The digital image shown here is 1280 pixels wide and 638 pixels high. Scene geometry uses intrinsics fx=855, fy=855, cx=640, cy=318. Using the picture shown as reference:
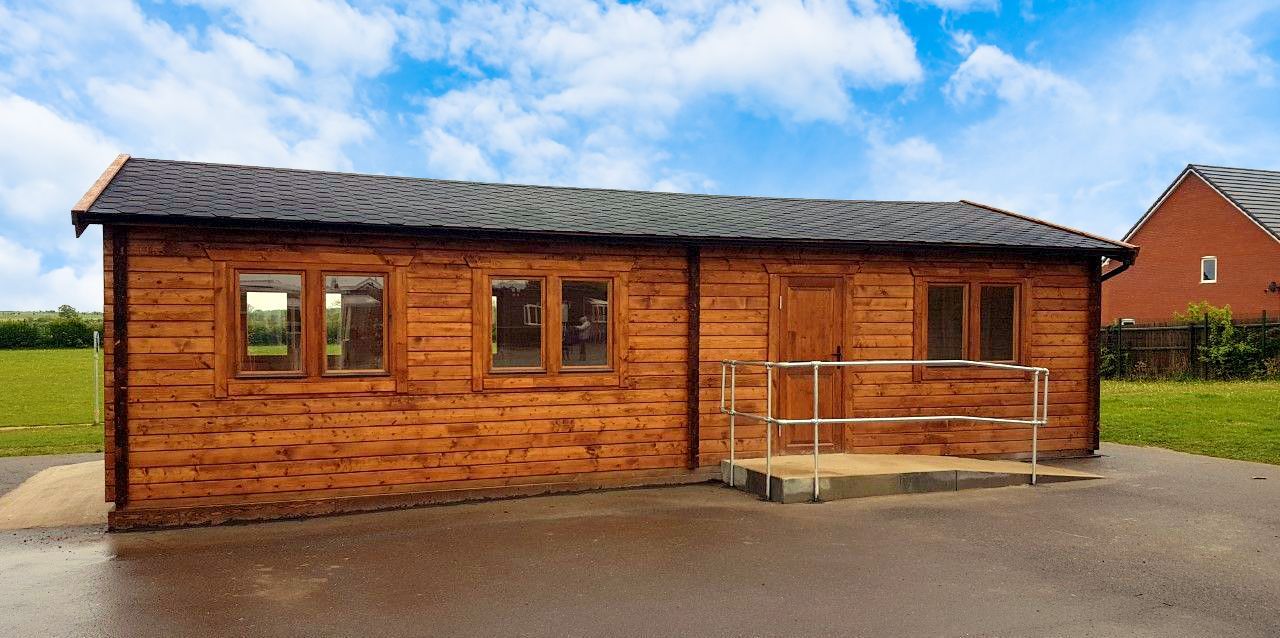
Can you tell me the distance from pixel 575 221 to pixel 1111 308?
31.3m

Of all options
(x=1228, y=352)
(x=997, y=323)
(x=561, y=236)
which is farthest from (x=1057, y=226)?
(x=1228, y=352)

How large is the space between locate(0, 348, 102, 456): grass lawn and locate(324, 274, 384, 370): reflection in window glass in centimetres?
704

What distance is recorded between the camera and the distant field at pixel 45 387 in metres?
17.6

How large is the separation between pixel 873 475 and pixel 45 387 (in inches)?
888

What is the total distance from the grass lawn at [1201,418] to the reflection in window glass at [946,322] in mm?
4148

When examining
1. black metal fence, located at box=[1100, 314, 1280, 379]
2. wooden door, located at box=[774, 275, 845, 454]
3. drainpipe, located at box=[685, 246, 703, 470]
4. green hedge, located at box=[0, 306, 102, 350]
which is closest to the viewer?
drainpipe, located at box=[685, 246, 703, 470]

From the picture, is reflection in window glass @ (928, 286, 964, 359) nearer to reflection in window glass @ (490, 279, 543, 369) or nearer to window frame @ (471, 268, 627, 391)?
window frame @ (471, 268, 627, 391)

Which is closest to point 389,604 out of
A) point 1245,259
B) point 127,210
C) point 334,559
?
point 334,559

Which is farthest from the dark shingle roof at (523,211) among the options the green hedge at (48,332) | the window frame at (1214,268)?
the green hedge at (48,332)

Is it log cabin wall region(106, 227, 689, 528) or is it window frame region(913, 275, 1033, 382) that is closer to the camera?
log cabin wall region(106, 227, 689, 528)

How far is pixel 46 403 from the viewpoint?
774 inches

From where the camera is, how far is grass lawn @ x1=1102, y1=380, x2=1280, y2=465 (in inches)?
471

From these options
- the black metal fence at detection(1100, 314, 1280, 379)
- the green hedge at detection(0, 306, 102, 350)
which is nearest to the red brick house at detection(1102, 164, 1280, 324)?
the black metal fence at detection(1100, 314, 1280, 379)

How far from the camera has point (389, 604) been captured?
535cm
